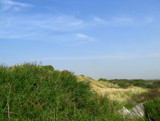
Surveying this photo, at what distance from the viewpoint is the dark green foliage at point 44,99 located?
622 centimetres

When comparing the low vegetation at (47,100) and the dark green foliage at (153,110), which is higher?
the low vegetation at (47,100)

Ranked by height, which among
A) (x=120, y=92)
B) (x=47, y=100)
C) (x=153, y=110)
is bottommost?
(x=120, y=92)

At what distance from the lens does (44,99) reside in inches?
286

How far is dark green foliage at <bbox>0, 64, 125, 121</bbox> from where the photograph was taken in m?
6.22

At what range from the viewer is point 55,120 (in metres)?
5.66

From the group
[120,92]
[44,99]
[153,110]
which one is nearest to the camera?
[44,99]

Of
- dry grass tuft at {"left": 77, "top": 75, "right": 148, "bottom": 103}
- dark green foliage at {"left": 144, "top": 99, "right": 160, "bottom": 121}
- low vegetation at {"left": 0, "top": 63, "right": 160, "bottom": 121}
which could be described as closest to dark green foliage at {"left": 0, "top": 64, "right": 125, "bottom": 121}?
low vegetation at {"left": 0, "top": 63, "right": 160, "bottom": 121}

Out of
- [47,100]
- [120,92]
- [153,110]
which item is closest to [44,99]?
[47,100]

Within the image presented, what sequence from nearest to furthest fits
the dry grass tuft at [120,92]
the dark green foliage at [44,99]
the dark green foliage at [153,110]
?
the dark green foliage at [44,99] < the dark green foliage at [153,110] < the dry grass tuft at [120,92]

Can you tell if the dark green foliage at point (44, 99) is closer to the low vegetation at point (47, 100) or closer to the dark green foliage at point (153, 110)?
the low vegetation at point (47, 100)

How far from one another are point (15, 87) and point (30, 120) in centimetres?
191

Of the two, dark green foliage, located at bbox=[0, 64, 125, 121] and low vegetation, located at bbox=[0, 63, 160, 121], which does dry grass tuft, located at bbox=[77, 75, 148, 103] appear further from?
dark green foliage, located at bbox=[0, 64, 125, 121]

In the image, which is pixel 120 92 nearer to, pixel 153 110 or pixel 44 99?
pixel 153 110

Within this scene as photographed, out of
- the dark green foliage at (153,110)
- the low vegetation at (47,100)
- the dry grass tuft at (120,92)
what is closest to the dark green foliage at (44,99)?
the low vegetation at (47,100)
